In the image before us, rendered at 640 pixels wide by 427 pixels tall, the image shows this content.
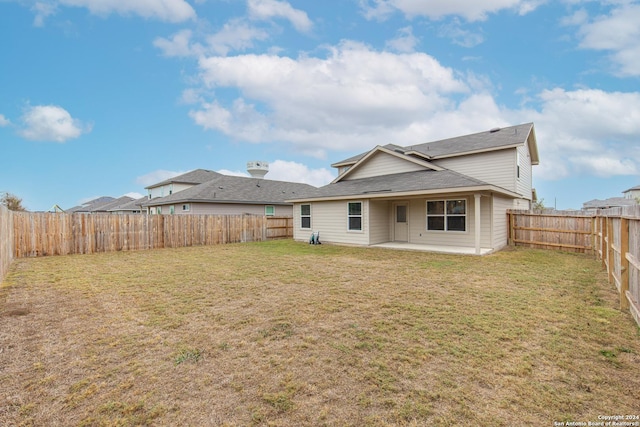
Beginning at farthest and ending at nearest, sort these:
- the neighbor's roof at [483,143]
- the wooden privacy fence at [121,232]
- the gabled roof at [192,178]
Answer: the gabled roof at [192,178]
the neighbor's roof at [483,143]
the wooden privacy fence at [121,232]

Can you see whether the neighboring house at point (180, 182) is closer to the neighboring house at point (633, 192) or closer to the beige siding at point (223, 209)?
the beige siding at point (223, 209)

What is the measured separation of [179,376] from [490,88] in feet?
61.9

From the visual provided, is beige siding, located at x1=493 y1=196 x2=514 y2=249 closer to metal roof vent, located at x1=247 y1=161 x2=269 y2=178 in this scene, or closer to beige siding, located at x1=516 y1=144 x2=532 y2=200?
beige siding, located at x1=516 y1=144 x2=532 y2=200

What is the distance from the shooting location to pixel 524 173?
15.9m

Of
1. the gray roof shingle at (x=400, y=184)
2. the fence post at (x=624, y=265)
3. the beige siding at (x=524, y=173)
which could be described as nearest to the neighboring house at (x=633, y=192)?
the beige siding at (x=524, y=173)

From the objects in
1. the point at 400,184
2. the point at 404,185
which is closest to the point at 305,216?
the point at 400,184

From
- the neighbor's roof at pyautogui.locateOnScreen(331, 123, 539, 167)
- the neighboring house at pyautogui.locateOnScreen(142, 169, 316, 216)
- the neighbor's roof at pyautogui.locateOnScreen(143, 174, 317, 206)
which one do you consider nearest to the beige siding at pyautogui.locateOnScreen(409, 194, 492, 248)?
the neighbor's roof at pyautogui.locateOnScreen(331, 123, 539, 167)

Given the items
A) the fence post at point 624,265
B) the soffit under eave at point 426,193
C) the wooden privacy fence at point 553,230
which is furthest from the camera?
the wooden privacy fence at point 553,230

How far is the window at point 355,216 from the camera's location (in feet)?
45.2

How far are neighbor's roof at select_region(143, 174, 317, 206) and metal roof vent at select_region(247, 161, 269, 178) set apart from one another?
2.58 meters

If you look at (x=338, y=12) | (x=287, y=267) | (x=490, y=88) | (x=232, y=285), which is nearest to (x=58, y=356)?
(x=232, y=285)

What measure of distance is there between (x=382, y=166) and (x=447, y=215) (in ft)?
14.7

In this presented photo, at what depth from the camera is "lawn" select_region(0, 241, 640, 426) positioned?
234 cm

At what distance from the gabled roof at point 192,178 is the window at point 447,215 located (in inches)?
932
